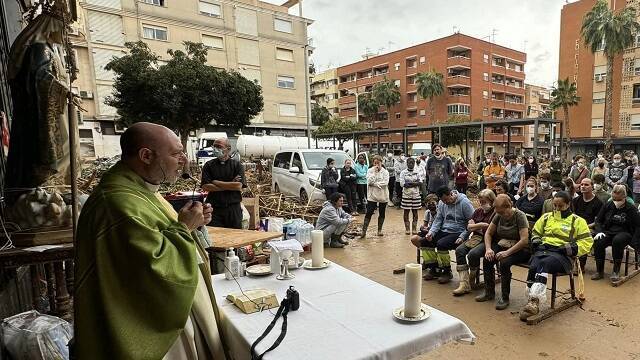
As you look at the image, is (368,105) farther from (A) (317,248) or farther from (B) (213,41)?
(A) (317,248)

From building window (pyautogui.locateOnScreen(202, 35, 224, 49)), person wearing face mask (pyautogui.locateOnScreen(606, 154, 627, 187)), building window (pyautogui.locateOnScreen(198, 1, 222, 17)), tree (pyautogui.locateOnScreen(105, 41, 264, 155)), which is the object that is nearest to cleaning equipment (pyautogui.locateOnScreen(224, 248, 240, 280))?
person wearing face mask (pyautogui.locateOnScreen(606, 154, 627, 187))

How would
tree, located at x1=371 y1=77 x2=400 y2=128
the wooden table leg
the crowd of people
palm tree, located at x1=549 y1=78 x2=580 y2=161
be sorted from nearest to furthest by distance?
1. the wooden table leg
2. the crowd of people
3. palm tree, located at x1=549 y1=78 x2=580 y2=161
4. tree, located at x1=371 y1=77 x2=400 y2=128

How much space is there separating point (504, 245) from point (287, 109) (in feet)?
101

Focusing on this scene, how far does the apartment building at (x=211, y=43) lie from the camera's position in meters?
25.3

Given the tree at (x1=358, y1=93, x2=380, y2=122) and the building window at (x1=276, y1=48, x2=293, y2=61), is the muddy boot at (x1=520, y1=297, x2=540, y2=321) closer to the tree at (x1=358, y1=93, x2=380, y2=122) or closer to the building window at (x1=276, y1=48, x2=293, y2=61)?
the building window at (x1=276, y1=48, x2=293, y2=61)

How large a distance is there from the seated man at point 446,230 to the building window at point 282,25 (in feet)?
105

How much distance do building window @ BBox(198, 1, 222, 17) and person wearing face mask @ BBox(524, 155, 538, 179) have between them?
28.3m

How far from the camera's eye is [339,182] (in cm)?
977

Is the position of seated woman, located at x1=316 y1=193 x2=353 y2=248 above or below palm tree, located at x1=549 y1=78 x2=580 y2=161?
below

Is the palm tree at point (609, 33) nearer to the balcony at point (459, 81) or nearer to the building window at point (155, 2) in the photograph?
the balcony at point (459, 81)

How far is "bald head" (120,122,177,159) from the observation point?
1.68 metres

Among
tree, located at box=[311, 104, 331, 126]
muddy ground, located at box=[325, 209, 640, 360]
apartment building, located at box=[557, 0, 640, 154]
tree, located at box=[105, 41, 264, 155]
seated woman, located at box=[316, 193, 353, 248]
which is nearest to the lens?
muddy ground, located at box=[325, 209, 640, 360]

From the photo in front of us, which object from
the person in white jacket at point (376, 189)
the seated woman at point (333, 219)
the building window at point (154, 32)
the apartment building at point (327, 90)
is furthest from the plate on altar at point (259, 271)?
the apartment building at point (327, 90)

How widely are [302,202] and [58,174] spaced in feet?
25.8
